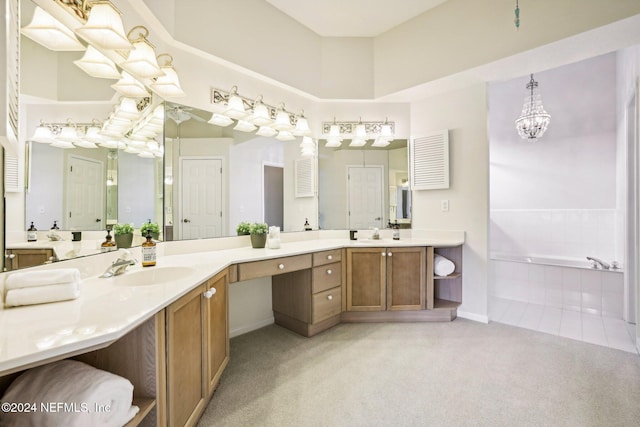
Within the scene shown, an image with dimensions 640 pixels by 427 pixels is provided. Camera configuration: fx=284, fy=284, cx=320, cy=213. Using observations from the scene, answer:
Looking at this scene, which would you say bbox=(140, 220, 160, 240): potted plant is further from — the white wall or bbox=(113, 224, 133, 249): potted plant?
the white wall

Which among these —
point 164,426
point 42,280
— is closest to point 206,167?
point 42,280

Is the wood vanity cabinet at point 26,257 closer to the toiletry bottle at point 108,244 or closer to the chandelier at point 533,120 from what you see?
the toiletry bottle at point 108,244

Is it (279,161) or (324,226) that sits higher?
(279,161)

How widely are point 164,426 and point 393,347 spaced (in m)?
1.71

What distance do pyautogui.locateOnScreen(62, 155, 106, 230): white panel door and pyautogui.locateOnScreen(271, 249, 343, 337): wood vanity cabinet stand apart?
59.6 inches

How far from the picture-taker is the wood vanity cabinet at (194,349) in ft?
3.94

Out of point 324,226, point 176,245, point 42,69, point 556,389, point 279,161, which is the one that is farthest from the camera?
point 324,226

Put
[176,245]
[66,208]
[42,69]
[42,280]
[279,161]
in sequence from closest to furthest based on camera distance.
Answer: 1. [42,280]
2. [42,69]
3. [66,208]
4. [176,245]
5. [279,161]

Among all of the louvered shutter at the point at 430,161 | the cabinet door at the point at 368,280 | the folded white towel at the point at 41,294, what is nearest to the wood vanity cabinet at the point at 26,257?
the folded white towel at the point at 41,294

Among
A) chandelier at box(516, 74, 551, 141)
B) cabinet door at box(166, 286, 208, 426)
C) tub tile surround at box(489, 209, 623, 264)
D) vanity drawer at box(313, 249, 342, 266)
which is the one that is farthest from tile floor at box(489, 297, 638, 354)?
cabinet door at box(166, 286, 208, 426)

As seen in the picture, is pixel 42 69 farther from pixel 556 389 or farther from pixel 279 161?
pixel 556 389

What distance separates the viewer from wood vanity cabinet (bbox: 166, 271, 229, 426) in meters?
1.20

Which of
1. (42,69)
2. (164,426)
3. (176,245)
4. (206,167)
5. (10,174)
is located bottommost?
(164,426)

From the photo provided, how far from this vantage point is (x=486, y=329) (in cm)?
269
